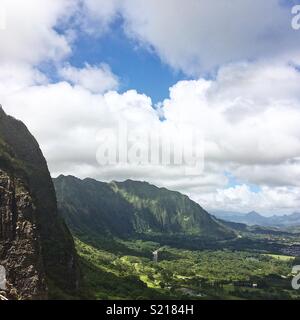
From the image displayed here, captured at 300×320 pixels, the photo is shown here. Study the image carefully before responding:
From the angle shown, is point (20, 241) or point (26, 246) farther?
point (20, 241)

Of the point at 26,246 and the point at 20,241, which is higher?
the point at 20,241

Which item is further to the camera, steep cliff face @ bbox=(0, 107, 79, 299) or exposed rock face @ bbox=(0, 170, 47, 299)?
steep cliff face @ bbox=(0, 107, 79, 299)

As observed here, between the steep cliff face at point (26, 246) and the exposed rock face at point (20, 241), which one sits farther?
the steep cliff face at point (26, 246)

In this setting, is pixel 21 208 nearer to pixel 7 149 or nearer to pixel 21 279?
pixel 21 279

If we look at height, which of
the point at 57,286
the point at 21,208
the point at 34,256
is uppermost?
the point at 21,208
